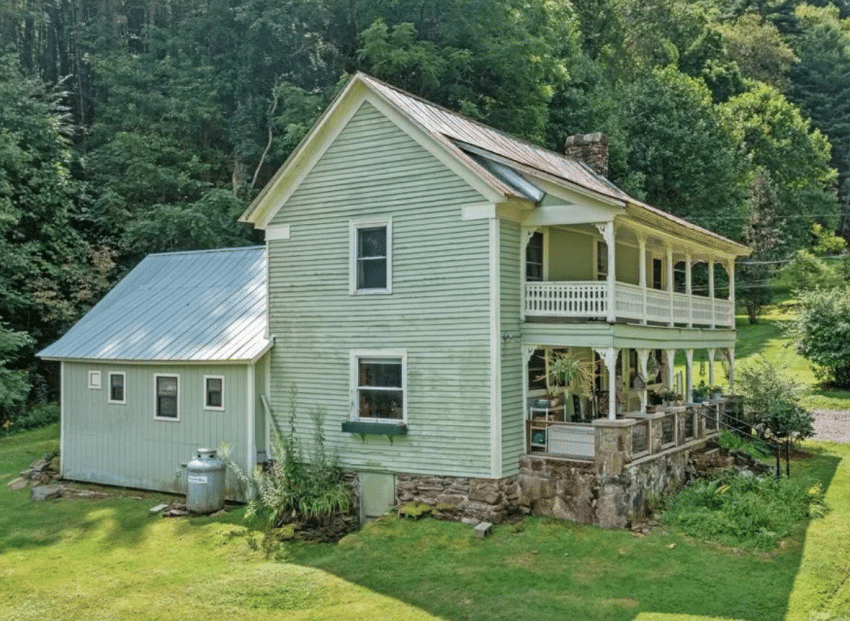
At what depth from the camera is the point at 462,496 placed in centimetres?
1484

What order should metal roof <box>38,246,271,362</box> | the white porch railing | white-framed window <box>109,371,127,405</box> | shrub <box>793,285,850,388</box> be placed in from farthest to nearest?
shrub <box>793,285,850,388</box> → white-framed window <box>109,371,127,405</box> → metal roof <box>38,246,271,362</box> → the white porch railing

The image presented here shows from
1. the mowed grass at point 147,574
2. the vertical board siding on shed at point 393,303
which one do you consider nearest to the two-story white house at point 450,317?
the vertical board siding on shed at point 393,303

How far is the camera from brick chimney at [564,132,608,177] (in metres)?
23.1

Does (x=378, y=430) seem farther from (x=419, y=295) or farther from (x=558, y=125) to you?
(x=558, y=125)

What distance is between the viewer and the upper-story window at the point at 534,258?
16.5 metres

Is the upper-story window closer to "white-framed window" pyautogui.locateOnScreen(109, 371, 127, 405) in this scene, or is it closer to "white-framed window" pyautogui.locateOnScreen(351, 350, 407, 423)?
"white-framed window" pyautogui.locateOnScreen(351, 350, 407, 423)

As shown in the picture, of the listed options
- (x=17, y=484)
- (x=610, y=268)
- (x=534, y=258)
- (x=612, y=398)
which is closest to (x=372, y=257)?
(x=534, y=258)

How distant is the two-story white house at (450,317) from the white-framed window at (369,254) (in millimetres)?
33

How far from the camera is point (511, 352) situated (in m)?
15.2

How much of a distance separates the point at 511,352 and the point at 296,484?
5004mm

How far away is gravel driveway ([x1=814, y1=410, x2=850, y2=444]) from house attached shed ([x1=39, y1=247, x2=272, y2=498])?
1679cm

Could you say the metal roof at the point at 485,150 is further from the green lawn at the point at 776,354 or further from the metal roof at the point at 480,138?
the green lawn at the point at 776,354

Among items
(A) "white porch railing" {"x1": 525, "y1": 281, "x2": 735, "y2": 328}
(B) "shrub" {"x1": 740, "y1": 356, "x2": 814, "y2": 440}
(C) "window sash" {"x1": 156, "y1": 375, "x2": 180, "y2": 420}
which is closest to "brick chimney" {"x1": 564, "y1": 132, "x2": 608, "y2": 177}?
(B) "shrub" {"x1": 740, "y1": 356, "x2": 814, "y2": 440}

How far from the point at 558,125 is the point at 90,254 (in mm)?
22835
